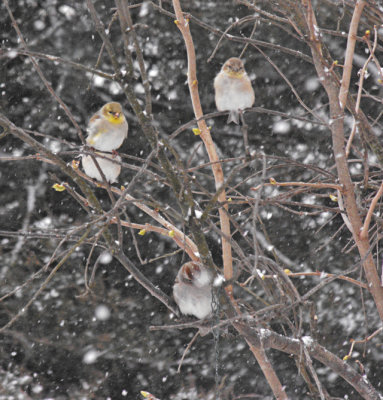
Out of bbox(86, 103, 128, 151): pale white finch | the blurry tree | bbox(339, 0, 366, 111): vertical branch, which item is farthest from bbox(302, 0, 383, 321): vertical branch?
the blurry tree

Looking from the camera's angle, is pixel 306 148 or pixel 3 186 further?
pixel 306 148

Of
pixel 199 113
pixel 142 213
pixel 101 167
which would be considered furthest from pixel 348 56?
pixel 142 213

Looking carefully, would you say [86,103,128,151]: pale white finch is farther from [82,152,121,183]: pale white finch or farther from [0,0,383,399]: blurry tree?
[0,0,383,399]: blurry tree

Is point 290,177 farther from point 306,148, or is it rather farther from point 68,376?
point 68,376

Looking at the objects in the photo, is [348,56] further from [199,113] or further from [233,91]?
[233,91]

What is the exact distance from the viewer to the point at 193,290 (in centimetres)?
243

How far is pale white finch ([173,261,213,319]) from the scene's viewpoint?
7.94ft

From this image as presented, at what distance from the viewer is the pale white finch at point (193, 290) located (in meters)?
2.42

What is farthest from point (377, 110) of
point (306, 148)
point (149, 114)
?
point (149, 114)

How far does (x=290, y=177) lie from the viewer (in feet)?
17.4

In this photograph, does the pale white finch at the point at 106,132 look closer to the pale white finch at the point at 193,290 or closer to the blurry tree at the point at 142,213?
the pale white finch at the point at 193,290

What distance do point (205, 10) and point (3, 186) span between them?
237cm

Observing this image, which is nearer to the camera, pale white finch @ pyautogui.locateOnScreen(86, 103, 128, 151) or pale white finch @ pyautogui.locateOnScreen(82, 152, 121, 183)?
pale white finch @ pyautogui.locateOnScreen(86, 103, 128, 151)

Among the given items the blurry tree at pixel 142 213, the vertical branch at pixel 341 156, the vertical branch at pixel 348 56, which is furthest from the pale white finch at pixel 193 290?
the blurry tree at pixel 142 213
